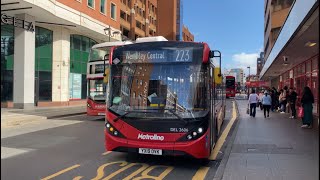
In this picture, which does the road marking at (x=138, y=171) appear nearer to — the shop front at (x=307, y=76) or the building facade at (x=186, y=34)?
the shop front at (x=307, y=76)

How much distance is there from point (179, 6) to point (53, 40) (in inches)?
2568

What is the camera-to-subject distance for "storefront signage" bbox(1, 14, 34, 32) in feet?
78.4

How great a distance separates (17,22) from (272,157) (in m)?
21.2

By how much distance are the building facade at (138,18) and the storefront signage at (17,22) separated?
109ft

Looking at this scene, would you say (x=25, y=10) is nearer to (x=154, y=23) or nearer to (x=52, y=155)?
(x=52, y=155)

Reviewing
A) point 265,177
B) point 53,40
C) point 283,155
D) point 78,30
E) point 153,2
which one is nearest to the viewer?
point 265,177

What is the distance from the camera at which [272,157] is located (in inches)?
353

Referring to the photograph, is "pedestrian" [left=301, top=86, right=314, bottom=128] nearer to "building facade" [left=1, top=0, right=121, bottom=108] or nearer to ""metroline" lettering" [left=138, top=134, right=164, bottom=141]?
""metroline" lettering" [left=138, top=134, right=164, bottom=141]

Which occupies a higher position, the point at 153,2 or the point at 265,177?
the point at 153,2

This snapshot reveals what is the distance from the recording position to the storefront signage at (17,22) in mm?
23906

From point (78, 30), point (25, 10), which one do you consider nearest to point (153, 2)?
point (78, 30)

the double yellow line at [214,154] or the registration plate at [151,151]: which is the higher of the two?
the registration plate at [151,151]

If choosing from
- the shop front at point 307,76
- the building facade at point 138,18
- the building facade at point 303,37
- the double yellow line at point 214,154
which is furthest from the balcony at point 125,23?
the double yellow line at point 214,154

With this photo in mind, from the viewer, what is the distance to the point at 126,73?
28.2 feet
